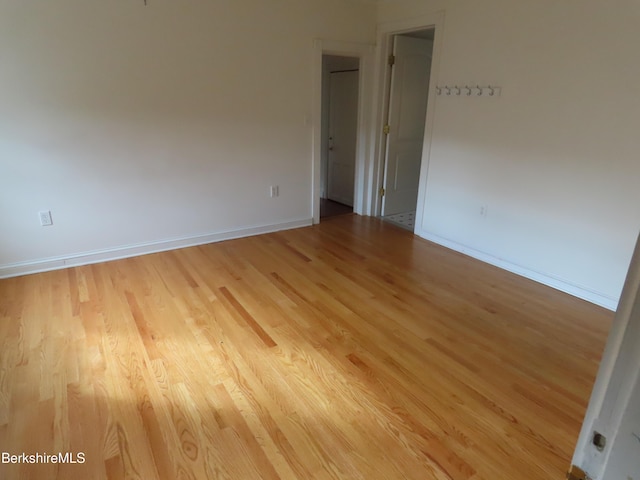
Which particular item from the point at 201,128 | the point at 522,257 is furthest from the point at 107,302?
the point at 522,257

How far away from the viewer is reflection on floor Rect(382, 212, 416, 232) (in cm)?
483

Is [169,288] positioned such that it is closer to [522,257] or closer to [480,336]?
[480,336]

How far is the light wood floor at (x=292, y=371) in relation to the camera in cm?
168

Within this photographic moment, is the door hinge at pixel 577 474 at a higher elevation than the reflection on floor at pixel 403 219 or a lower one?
higher

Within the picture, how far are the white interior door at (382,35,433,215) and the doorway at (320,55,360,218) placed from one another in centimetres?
61

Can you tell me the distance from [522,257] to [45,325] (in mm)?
3829

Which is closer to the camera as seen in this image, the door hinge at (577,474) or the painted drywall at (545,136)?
the door hinge at (577,474)

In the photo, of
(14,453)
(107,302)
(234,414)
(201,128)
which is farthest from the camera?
(201,128)

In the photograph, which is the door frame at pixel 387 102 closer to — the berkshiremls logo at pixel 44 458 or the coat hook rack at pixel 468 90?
the coat hook rack at pixel 468 90

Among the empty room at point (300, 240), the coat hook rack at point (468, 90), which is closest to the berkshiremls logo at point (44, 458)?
the empty room at point (300, 240)

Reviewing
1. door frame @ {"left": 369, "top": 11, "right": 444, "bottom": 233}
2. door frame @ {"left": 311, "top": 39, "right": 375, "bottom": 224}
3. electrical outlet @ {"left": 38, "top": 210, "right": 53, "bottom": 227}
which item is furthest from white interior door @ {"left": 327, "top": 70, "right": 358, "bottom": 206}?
electrical outlet @ {"left": 38, "top": 210, "right": 53, "bottom": 227}

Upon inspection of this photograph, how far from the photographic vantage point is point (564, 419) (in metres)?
1.89

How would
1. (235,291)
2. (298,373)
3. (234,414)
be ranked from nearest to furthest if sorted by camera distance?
(234,414) < (298,373) < (235,291)

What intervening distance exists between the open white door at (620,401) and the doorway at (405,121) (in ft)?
13.9
